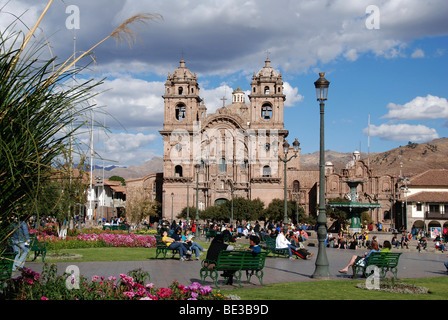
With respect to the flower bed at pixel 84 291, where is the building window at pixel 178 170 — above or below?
above

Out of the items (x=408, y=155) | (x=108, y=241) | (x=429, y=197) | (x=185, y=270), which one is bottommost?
(x=185, y=270)

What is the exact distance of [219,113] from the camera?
65.2m

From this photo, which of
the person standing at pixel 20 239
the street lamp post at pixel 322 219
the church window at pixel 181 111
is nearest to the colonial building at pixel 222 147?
the church window at pixel 181 111

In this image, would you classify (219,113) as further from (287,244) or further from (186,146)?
(287,244)

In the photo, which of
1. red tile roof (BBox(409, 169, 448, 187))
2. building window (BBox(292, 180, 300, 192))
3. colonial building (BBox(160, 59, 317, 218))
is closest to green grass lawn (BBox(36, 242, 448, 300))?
colonial building (BBox(160, 59, 317, 218))

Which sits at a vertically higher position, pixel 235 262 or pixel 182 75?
pixel 182 75

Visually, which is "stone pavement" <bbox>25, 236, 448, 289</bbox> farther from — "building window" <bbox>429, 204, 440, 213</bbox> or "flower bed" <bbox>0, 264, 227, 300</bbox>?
"building window" <bbox>429, 204, 440, 213</bbox>

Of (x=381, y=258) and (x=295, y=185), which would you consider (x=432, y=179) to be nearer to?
(x=295, y=185)

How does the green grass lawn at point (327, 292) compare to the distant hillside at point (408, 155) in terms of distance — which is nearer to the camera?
the green grass lawn at point (327, 292)

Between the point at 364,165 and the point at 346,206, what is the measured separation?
36258 millimetres

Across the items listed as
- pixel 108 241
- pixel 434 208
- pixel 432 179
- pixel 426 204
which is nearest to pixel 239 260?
pixel 108 241

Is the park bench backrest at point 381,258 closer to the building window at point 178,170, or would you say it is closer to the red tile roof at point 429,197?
the red tile roof at point 429,197

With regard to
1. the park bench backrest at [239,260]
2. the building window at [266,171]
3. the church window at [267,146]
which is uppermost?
the church window at [267,146]

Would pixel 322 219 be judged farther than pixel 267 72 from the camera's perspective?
No
